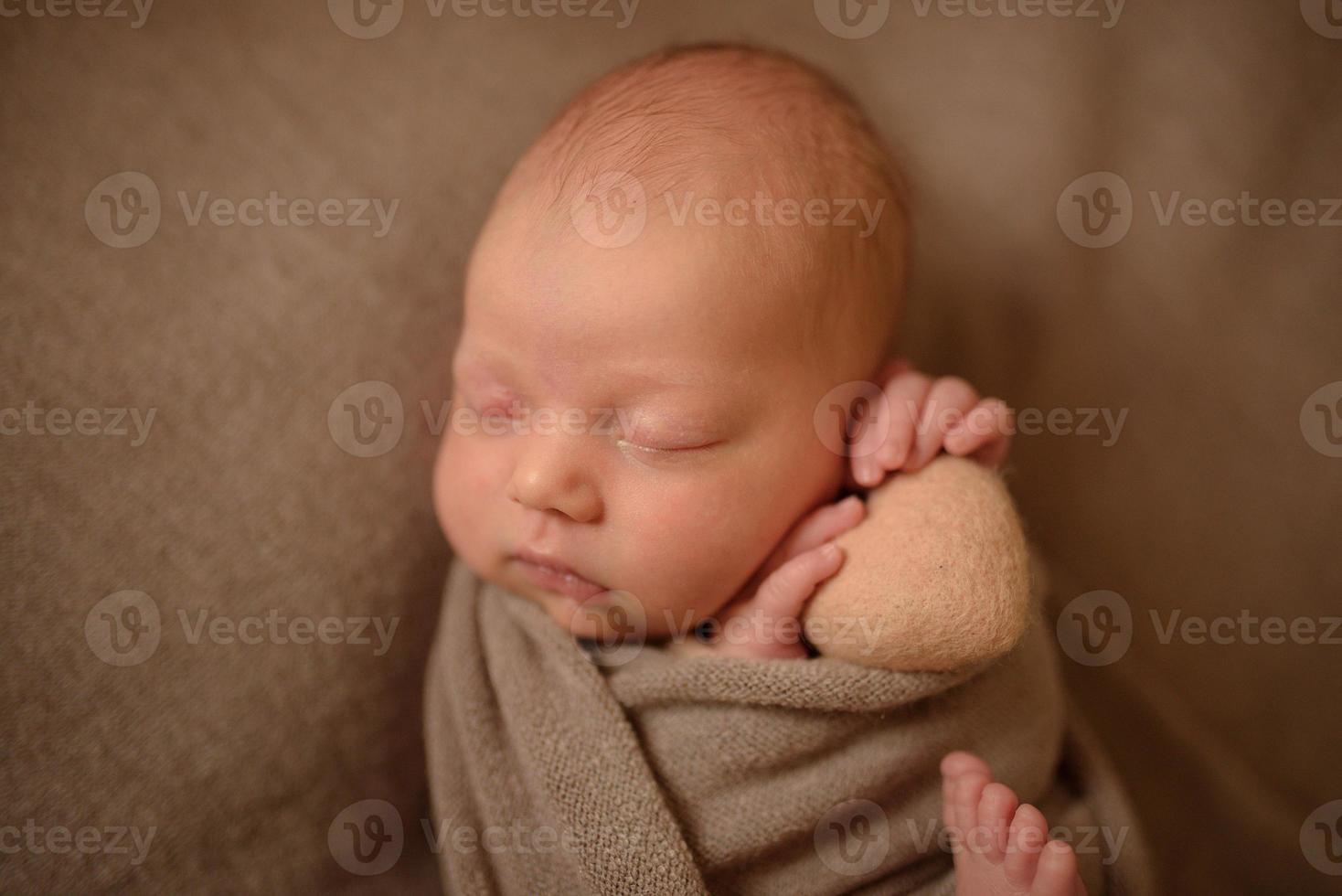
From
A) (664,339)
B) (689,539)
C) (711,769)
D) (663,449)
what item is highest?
(664,339)

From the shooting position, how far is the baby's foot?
0.88m

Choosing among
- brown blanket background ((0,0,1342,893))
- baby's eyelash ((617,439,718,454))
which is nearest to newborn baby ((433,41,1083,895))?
baby's eyelash ((617,439,718,454))

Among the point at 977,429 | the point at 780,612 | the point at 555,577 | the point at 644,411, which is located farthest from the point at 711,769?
the point at 977,429

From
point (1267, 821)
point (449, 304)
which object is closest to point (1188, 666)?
point (1267, 821)

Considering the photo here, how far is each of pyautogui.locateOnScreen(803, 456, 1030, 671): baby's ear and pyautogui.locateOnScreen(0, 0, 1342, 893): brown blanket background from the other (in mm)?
683

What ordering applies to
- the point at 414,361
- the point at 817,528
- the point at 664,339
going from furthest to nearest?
1. the point at 414,361
2. the point at 817,528
3. the point at 664,339

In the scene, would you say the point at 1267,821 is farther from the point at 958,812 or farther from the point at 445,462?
the point at 445,462

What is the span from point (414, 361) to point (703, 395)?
0.60 metres

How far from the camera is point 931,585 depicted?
94 centimetres

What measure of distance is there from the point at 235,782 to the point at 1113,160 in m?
1.81

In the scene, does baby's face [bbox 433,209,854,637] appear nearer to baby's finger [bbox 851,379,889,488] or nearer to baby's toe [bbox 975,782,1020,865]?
baby's finger [bbox 851,379,889,488]

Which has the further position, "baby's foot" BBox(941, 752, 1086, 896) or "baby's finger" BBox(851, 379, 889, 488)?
"baby's finger" BBox(851, 379, 889, 488)

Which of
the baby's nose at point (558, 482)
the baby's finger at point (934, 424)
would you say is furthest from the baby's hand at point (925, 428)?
the baby's nose at point (558, 482)

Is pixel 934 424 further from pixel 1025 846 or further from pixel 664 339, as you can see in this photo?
pixel 1025 846
